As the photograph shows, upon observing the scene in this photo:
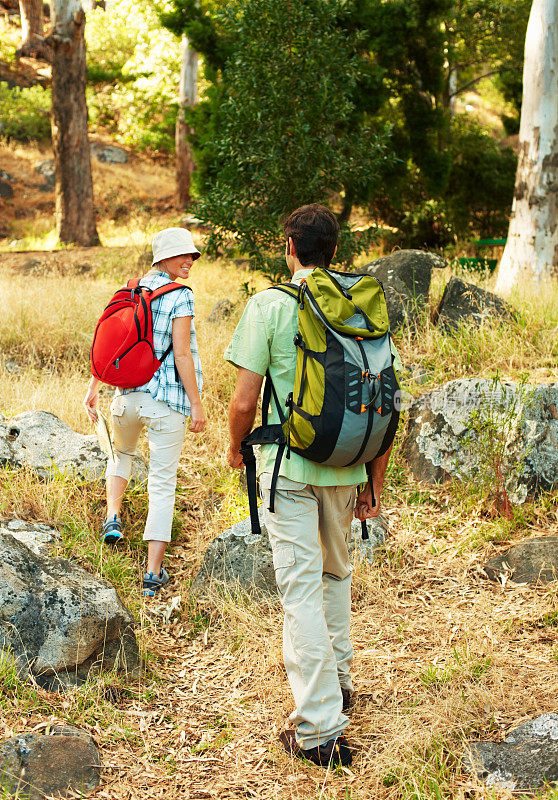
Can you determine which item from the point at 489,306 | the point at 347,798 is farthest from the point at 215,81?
the point at 347,798

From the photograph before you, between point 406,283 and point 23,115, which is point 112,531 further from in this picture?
point 23,115

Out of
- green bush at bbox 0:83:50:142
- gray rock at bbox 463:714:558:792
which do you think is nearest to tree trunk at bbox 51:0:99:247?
green bush at bbox 0:83:50:142

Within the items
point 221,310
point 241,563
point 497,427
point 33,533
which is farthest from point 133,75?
point 241,563

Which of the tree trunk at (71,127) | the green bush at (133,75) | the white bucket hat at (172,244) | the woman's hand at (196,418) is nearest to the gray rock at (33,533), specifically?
the woman's hand at (196,418)

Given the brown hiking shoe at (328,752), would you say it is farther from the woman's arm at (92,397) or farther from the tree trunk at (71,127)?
the tree trunk at (71,127)

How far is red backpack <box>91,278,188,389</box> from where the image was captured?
4207 millimetres

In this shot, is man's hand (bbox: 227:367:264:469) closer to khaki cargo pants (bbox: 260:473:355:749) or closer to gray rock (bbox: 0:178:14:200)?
khaki cargo pants (bbox: 260:473:355:749)

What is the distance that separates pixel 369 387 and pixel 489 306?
13.7 feet

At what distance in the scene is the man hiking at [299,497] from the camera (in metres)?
2.88

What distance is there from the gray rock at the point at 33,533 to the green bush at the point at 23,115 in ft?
57.1

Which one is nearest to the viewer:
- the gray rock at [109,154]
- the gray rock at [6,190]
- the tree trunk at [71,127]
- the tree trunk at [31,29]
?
the tree trunk at [71,127]

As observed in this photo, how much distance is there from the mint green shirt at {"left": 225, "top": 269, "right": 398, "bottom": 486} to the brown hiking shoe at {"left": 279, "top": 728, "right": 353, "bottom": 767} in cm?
103

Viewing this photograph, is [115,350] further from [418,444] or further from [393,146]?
[393,146]

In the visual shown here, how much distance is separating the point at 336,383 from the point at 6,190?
16.9 m
